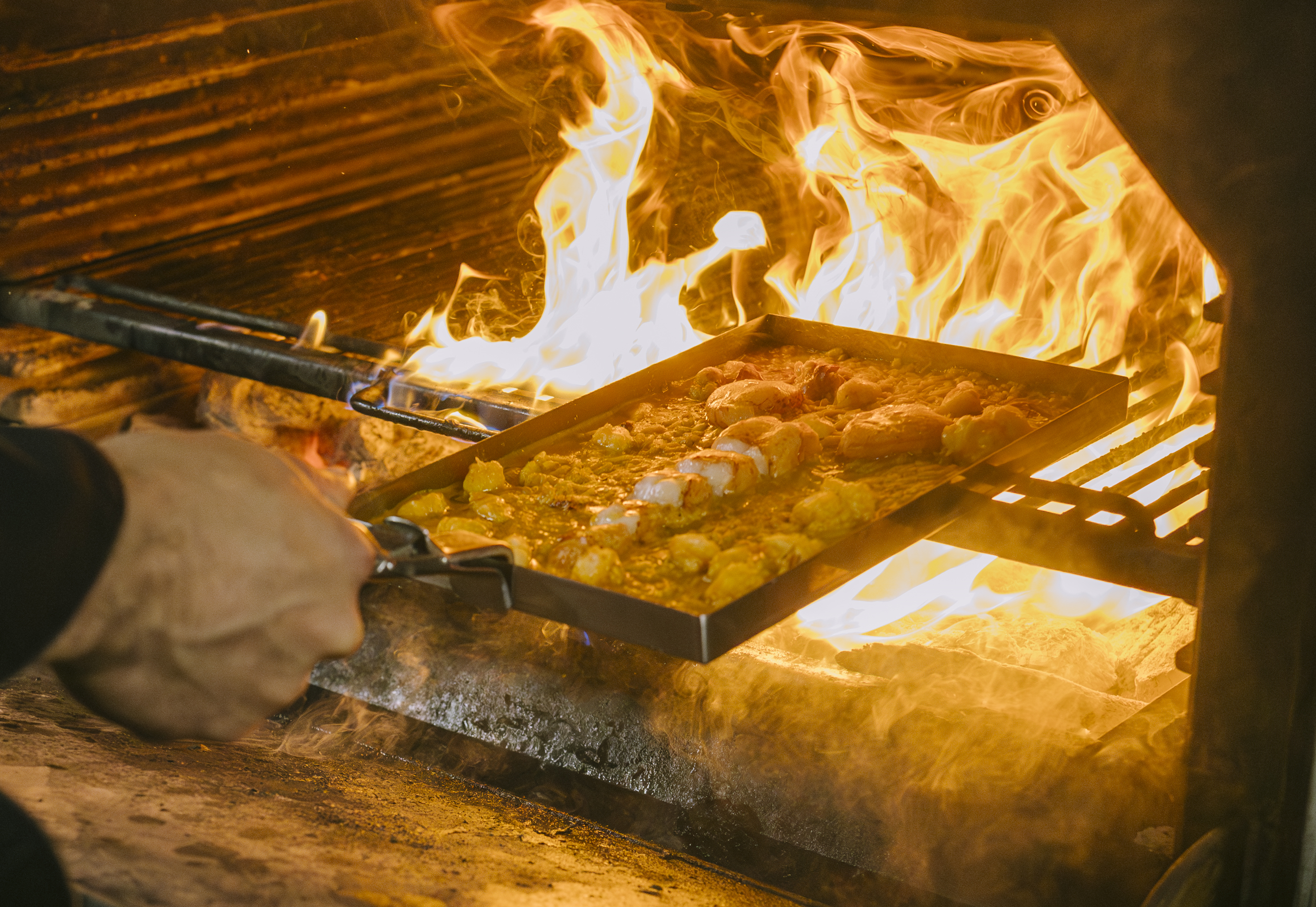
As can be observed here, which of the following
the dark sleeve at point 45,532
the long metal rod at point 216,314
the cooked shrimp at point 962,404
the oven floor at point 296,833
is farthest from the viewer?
the long metal rod at point 216,314

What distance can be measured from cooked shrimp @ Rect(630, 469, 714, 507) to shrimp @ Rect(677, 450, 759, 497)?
2 cm

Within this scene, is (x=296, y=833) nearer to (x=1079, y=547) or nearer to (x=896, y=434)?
(x=896, y=434)

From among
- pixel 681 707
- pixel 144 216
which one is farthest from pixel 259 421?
pixel 681 707

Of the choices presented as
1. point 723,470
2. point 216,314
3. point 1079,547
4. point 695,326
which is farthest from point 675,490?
point 216,314

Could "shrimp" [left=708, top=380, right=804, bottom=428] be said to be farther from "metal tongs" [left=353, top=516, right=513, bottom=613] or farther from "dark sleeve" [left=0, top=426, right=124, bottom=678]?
"dark sleeve" [left=0, top=426, right=124, bottom=678]

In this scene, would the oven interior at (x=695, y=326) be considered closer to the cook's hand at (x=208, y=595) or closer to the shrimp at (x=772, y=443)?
the shrimp at (x=772, y=443)

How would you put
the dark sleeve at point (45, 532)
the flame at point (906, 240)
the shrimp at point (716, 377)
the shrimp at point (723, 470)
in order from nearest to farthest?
the dark sleeve at point (45, 532) → the shrimp at point (723, 470) → the shrimp at point (716, 377) → the flame at point (906, 240)

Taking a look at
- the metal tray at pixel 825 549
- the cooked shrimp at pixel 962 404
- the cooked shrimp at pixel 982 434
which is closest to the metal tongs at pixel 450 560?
the metal tray at pixel 825 549

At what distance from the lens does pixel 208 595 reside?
1.29 m

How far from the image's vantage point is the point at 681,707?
2.46 m

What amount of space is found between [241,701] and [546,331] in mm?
2263

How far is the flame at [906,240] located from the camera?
9.92 ft

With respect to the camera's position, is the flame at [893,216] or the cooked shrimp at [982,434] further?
the flame at [893,216]

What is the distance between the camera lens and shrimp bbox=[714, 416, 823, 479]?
7.25 feet
